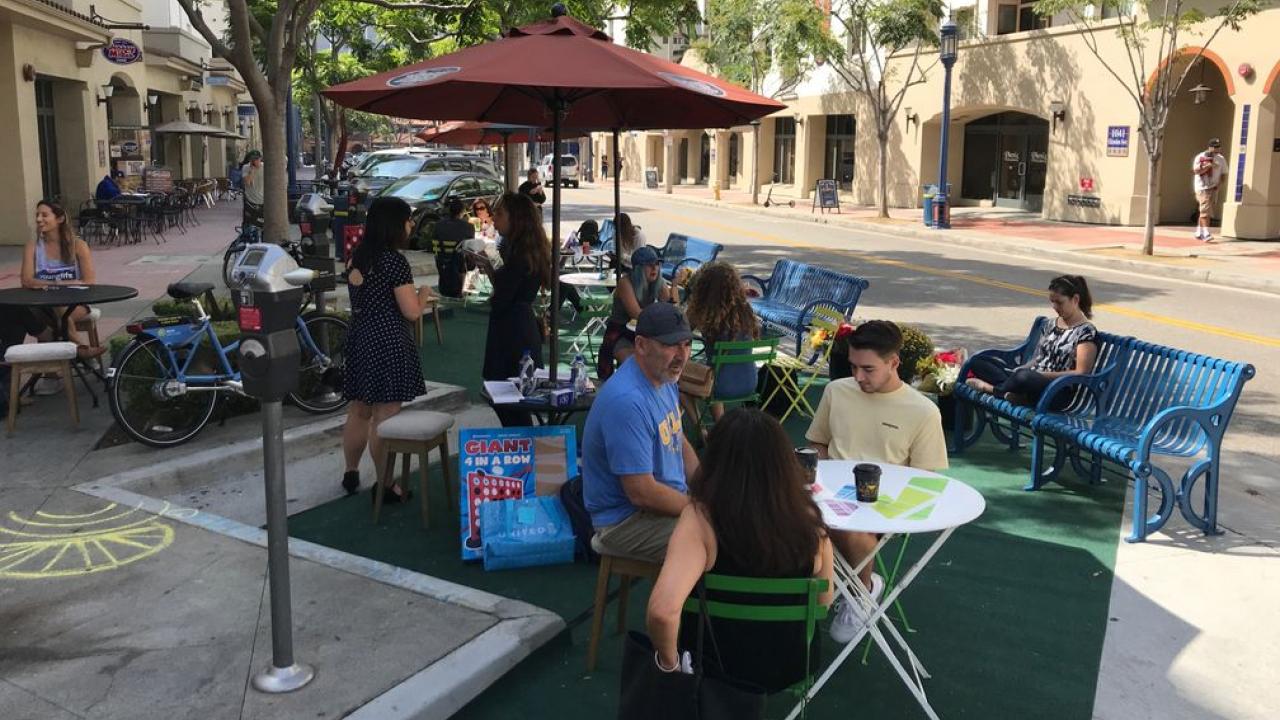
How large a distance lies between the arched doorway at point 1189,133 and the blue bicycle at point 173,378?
2379 cm

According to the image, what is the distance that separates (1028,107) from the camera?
27.8 meters

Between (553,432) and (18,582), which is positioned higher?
(553,432)

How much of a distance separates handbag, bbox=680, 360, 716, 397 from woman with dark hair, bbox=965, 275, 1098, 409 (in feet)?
6.19

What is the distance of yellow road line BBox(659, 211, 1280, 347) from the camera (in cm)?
1160

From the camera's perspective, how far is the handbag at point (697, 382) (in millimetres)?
6816

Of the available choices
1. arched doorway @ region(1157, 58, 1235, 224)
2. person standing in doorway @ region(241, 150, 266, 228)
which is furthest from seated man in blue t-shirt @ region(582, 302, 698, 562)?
arched doorway @ region(1157, 58, 1235, 224)

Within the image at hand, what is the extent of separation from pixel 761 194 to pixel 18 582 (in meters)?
38.3

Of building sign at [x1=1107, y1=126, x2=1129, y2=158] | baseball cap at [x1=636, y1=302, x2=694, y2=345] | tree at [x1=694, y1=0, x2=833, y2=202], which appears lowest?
baseball cap at [x1=636, y1=302, x2=694, y2=345]

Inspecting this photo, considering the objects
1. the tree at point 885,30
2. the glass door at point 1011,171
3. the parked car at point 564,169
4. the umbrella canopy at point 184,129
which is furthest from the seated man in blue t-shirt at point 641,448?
the parked car at point 564,169

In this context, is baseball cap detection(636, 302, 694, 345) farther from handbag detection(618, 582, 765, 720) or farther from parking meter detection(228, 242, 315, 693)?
handbag detection(618, 582, 765, 720)

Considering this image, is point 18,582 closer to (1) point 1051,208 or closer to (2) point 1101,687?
(2) point 1101,687

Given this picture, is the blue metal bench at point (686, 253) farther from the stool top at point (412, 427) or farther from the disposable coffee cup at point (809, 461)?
the disposable coffee cup at point (809, 461)

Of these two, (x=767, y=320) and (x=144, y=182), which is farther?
(x=144, y=182)

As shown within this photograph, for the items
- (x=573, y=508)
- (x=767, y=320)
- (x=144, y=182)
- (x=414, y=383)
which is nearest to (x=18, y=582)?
(x=414, y=383)
